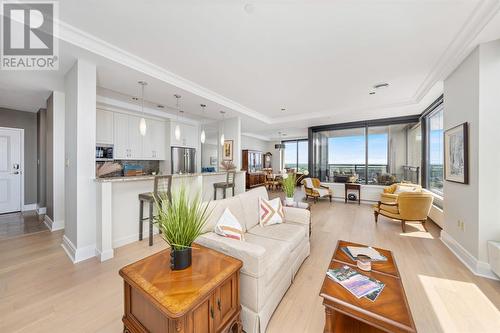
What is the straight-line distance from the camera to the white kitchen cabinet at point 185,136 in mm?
5726

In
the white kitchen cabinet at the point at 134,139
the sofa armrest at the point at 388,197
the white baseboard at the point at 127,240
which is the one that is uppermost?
the white kitchen cabinet at the point at 134,139

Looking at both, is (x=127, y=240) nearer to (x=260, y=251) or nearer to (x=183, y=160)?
(x=260, y=251)

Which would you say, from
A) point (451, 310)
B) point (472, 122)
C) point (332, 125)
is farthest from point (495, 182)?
point (332, 125)

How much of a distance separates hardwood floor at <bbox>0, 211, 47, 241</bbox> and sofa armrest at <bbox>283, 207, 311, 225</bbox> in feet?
15.2

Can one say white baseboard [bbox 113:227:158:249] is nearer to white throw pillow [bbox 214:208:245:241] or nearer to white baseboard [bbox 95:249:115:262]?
white baseboard [bbox 95:249:115:262]

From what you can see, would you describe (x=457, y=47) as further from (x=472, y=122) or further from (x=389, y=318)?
(x=389, y=318)

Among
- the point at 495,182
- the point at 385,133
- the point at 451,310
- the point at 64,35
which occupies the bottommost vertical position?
the point at 451,310

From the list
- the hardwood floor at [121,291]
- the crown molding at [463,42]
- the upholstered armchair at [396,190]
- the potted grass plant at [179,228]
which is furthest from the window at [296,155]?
the potted grass plant at [179,228]

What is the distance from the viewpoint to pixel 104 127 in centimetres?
453

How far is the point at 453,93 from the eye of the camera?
285cm

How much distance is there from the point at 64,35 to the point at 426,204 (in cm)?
597

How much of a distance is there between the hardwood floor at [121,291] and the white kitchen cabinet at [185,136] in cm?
342

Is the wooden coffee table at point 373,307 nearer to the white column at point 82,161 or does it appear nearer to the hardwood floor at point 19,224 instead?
the white column at point 82,161

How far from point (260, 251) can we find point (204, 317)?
0.54m
